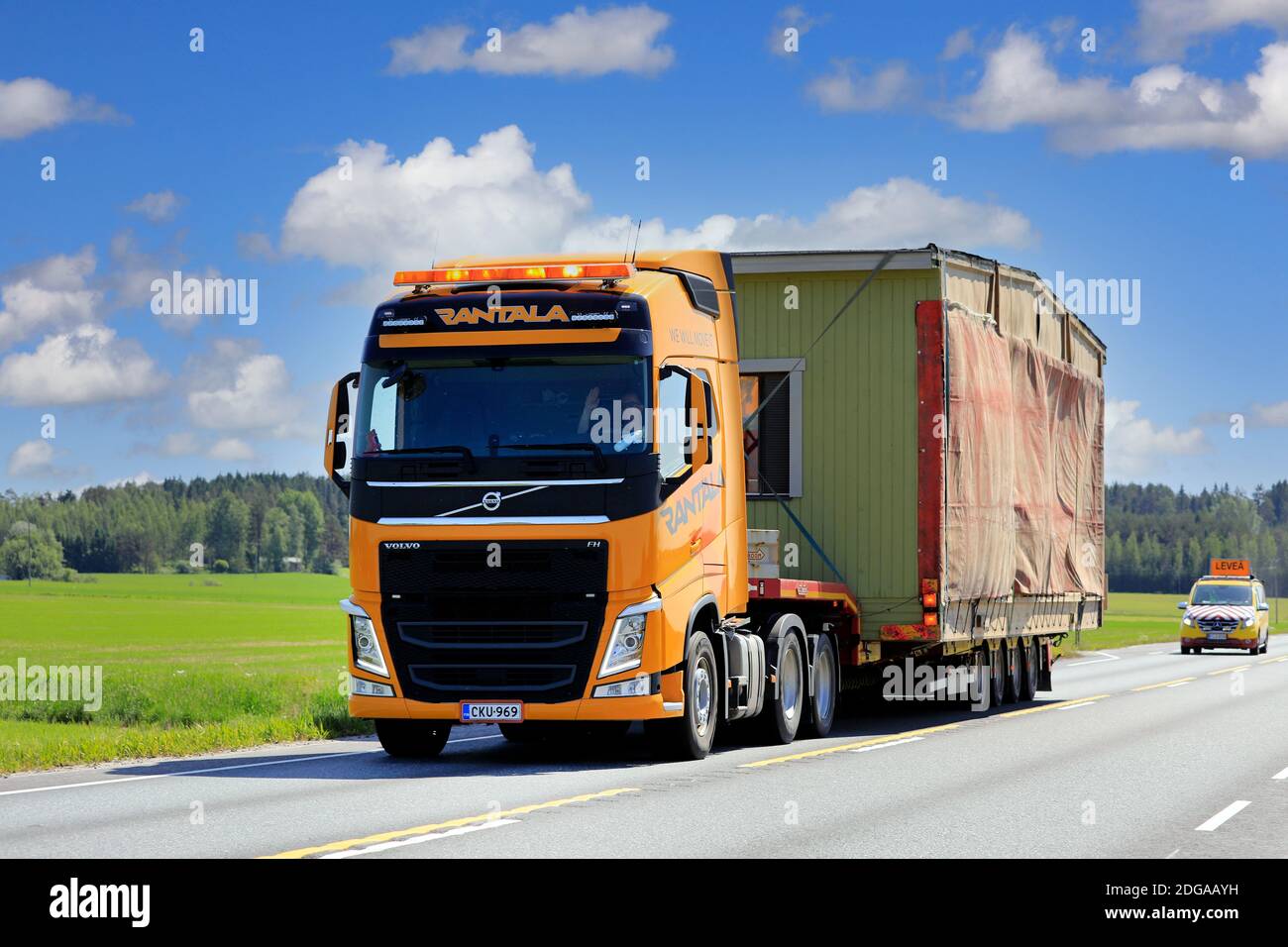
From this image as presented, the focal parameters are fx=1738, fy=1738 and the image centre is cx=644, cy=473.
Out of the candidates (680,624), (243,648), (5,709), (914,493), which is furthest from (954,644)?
(243,648)

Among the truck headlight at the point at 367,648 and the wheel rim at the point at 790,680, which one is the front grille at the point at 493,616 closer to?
the truck headlight at the point at 367,648

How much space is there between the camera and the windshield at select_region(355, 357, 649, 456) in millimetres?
13758

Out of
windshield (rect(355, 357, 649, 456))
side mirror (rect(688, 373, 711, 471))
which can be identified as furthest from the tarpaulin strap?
windshield (rect(355, 357, 649, 456))

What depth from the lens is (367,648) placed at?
14.2 metres

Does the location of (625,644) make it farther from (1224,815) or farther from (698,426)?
(1224,815)

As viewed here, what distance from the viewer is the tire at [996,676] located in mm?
22062

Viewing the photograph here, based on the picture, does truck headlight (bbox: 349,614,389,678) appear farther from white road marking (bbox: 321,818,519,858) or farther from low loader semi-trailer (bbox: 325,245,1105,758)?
white road marking (bbox: 321,818,519,858)

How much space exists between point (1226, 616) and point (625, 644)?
39151mm

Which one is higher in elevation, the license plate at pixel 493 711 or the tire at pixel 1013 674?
the license plate at pixel 493 711

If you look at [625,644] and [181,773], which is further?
[181,773]

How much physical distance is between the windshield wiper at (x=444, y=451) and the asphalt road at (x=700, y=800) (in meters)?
2.48

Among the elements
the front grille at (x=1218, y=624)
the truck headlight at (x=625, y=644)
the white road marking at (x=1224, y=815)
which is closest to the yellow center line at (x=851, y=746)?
the truck headlight at (x=625, y=644)

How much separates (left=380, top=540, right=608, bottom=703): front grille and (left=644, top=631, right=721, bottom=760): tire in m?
1.02

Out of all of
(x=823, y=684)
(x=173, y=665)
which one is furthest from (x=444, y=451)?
(x=173, y=665)
